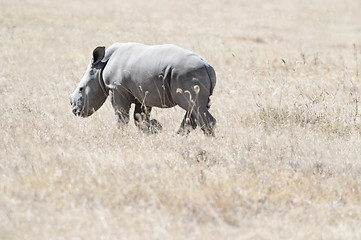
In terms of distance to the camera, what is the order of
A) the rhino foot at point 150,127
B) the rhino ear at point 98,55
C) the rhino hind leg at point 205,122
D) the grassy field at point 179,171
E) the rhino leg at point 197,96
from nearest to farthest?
the grassy field at point 179,171
the rhino leg at point 197,96
the rhino hind leg at point 205,122
the rhino foot at point 150,127
the rhino ear at point 98,55

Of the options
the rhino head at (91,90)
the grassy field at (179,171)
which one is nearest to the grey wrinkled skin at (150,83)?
the rhino head at (91,90)

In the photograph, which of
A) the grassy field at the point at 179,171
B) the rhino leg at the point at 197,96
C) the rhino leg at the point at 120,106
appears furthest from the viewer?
the rhino leg at the point at 120,106

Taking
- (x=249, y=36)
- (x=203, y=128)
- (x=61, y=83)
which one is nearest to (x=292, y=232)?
(x=203, y=128)

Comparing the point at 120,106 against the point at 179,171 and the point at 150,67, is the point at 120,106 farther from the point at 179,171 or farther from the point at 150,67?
the point at 179,171

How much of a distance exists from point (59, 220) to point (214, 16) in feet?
91.1

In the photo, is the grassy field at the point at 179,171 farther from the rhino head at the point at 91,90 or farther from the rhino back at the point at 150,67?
the rhino back at the point at 150,67

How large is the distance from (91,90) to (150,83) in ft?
4.76

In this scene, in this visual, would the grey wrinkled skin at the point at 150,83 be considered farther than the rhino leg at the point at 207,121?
No

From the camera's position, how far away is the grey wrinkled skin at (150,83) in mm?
6477

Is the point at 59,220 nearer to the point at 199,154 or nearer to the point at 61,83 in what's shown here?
the point at 199,154

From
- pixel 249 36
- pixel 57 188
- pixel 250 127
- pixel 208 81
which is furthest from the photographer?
pixel 249 36

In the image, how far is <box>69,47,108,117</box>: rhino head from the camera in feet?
25.3

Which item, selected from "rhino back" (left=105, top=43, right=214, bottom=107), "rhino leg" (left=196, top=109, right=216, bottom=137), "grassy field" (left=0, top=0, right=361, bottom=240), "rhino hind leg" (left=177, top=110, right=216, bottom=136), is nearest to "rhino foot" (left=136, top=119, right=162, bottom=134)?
"grassy field" (left=0, top=0, right=361, bottom=240)

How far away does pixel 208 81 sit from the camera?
21.5ft
